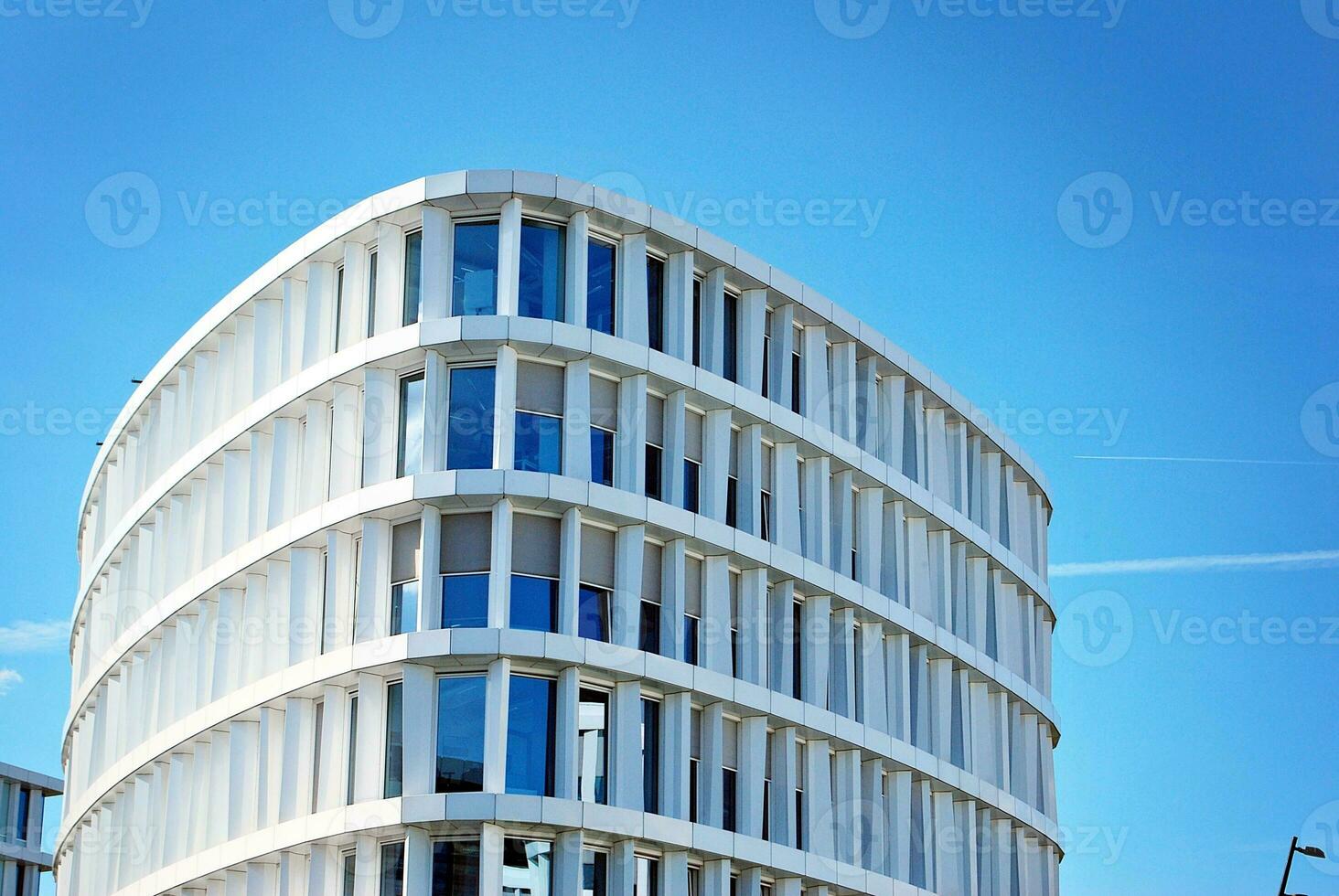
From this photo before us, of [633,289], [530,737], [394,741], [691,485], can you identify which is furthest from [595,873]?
[633,289]

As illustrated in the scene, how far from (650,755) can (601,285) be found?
31.2ft

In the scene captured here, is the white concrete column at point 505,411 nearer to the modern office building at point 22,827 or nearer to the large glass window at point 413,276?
the large glass window at point 413,276

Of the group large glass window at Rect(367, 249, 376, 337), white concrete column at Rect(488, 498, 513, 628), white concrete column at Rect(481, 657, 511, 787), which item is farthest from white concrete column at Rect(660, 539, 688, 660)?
large glass window at Rect(367, 249, 376, 337)

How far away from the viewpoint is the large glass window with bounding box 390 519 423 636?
35.8 metres

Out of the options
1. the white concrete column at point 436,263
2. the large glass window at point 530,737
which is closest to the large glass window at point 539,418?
the white concrete column at point 436,263

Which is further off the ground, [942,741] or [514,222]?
[514,222]

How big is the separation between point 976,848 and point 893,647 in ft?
20.3

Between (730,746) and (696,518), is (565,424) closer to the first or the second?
(696,518)

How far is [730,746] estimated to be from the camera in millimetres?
39031

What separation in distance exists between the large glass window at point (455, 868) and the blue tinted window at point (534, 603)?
4.11 m

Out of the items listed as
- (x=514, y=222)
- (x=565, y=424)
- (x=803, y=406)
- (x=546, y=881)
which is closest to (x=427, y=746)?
(x=546, y=881)

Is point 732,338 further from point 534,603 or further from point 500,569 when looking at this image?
point 500,569

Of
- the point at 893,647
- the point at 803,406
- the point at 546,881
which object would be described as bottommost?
the point at 546,881

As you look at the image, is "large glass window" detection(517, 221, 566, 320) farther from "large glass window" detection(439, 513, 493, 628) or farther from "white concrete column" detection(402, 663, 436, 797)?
"white concrete column" detection(402, 663, 436, 797)
